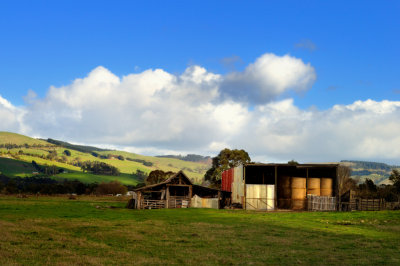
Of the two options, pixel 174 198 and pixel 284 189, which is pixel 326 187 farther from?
pixel 174 198

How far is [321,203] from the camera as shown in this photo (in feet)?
196

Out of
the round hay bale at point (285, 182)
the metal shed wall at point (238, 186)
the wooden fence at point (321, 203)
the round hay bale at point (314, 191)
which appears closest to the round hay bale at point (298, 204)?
the round hay bale at point (314, 191)

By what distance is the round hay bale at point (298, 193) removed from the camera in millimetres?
66875

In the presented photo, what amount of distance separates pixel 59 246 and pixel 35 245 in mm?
1224

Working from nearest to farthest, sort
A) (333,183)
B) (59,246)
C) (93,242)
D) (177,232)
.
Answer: (59,246), (93,242), (177,232), (333,183)

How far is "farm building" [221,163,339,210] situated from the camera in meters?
62.3

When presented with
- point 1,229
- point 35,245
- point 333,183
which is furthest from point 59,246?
point 333,183

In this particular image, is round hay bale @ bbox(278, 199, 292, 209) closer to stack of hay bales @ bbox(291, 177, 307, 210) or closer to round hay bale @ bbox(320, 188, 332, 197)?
stack of hay bales @ bbox(291, 177, 307, 210)

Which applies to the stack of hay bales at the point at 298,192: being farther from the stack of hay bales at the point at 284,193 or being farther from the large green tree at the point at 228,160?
the large green tree at the point at 228,160

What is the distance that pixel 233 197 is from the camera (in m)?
71.1

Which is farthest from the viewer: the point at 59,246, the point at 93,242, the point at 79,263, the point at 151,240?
the point at 151,240

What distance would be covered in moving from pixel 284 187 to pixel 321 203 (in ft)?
27.0

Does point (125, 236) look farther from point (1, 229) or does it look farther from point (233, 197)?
point (233, 197)

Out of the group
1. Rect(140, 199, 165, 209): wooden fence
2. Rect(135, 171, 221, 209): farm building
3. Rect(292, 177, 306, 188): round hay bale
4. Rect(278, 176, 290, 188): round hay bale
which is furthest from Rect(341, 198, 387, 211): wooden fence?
Rect(140, 199, 165, 209): wooden fence
